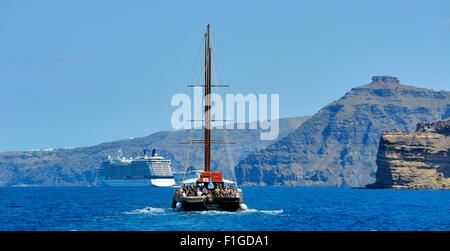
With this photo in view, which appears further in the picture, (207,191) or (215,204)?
(207,191)

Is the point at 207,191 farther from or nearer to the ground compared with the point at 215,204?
farther from the ground

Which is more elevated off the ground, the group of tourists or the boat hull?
the group of tourists

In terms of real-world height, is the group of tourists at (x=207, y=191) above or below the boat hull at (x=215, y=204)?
above

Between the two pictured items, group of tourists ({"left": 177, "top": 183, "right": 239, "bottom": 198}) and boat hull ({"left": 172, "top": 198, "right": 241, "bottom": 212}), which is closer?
boat hull ({"left": 172, "top": 198, "right": 241, "bottom": 212})

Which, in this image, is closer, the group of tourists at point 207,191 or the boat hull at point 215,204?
the boat hull at point 215,204
